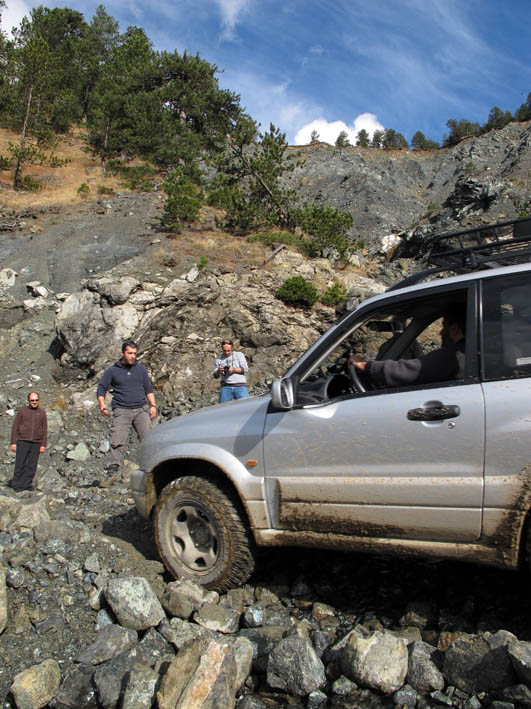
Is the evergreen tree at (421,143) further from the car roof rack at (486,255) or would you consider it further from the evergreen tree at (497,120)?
the car roof rack at (486,255)

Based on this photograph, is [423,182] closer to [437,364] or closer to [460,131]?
[460,131]

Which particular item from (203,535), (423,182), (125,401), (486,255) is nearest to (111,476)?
(125,401)

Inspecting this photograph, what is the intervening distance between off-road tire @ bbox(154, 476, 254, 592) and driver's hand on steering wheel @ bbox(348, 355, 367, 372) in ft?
4.43

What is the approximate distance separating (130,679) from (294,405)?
179 cm

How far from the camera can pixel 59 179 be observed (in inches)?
1054

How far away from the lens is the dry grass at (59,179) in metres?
23.2

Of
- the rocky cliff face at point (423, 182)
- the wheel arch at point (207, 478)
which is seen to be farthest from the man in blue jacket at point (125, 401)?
the rocky cliff face at point (423, 182)

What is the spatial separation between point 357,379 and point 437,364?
575 mm

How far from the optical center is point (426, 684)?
2.52m

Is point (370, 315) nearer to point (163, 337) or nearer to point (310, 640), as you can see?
point (310, 640)

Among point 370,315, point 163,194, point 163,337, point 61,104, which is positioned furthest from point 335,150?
point 370,315

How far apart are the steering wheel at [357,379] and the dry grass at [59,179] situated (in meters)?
22.4

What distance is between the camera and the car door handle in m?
2.77

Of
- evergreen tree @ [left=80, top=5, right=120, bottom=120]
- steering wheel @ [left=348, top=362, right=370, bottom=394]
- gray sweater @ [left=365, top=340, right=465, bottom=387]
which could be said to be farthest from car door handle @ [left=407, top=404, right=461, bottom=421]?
evergreen tree @ [left=80, top=5, right=120, bottom=120]
